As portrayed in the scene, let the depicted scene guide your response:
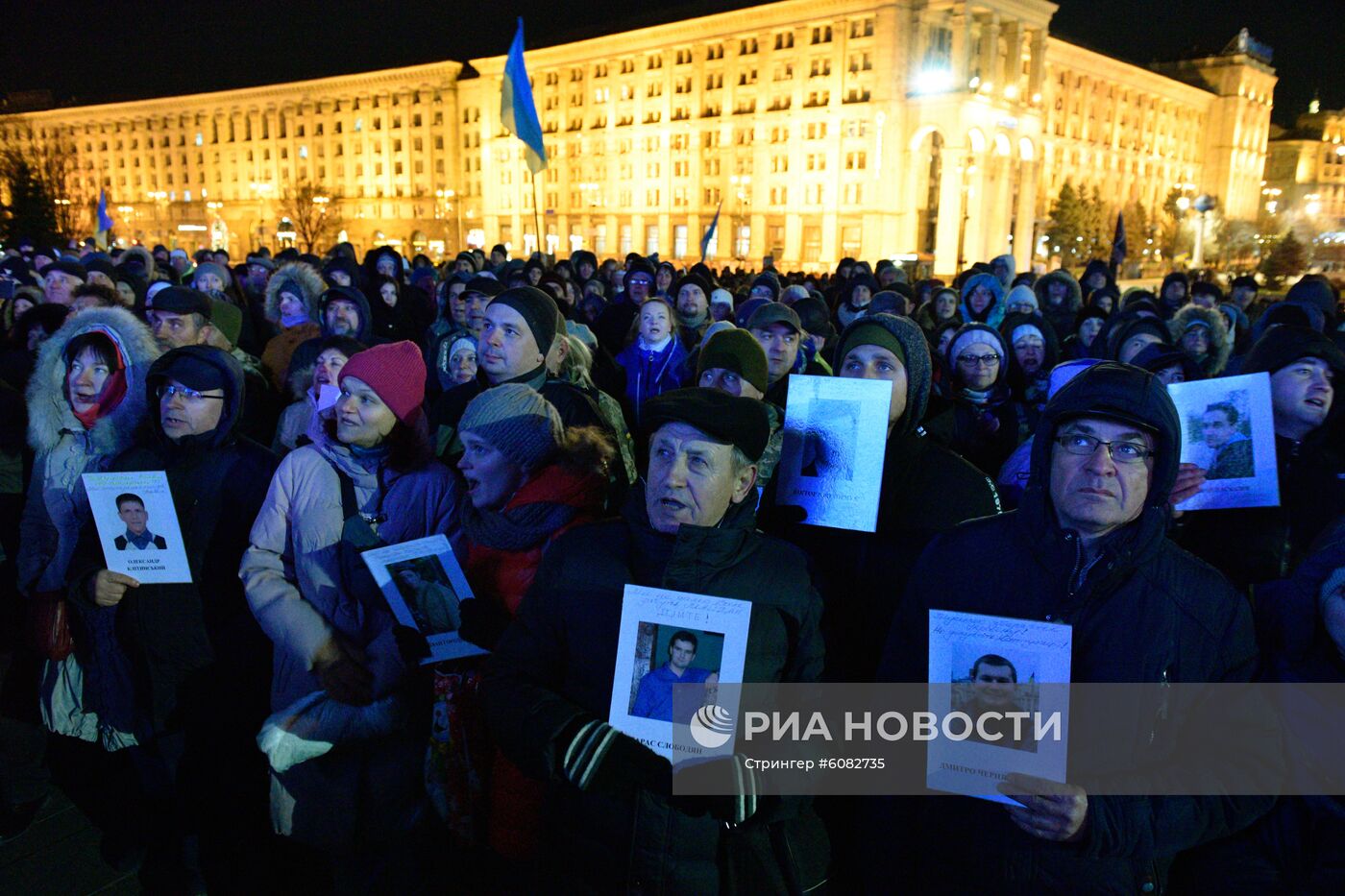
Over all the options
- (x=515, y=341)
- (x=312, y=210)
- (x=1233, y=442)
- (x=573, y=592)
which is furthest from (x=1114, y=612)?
(x=312, y=210)

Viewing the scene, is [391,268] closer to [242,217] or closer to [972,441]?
[972,441]

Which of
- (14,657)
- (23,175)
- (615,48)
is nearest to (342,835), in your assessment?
(14,657)

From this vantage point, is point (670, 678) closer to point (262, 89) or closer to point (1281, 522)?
point (1281, 522)

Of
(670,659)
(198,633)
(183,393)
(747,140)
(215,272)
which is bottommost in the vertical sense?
(198,633)

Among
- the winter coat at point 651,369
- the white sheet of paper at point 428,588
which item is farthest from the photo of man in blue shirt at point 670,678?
the winter coat at point 651,369

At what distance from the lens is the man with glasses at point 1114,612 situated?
2.13 meters

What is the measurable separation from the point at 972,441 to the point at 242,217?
113m

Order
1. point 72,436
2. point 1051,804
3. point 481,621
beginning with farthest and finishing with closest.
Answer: point 72,436, point 481,621, point 1051,804

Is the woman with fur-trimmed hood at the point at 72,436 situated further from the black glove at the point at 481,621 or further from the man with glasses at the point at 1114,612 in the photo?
the man with glasses at the point at 1114,612

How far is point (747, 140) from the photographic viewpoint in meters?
69.1

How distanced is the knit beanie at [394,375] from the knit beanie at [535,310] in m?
1.12

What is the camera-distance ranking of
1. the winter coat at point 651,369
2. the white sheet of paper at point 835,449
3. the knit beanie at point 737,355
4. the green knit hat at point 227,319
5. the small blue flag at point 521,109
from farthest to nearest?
the small blue flag at point 521,109
the winter coat at point 651,369
the green knit hat at point 227,319
the knit beanie at point 737,355
the white sheet of paper at point 835,449

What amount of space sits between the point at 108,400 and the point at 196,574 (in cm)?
94

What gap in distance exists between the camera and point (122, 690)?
354cm
